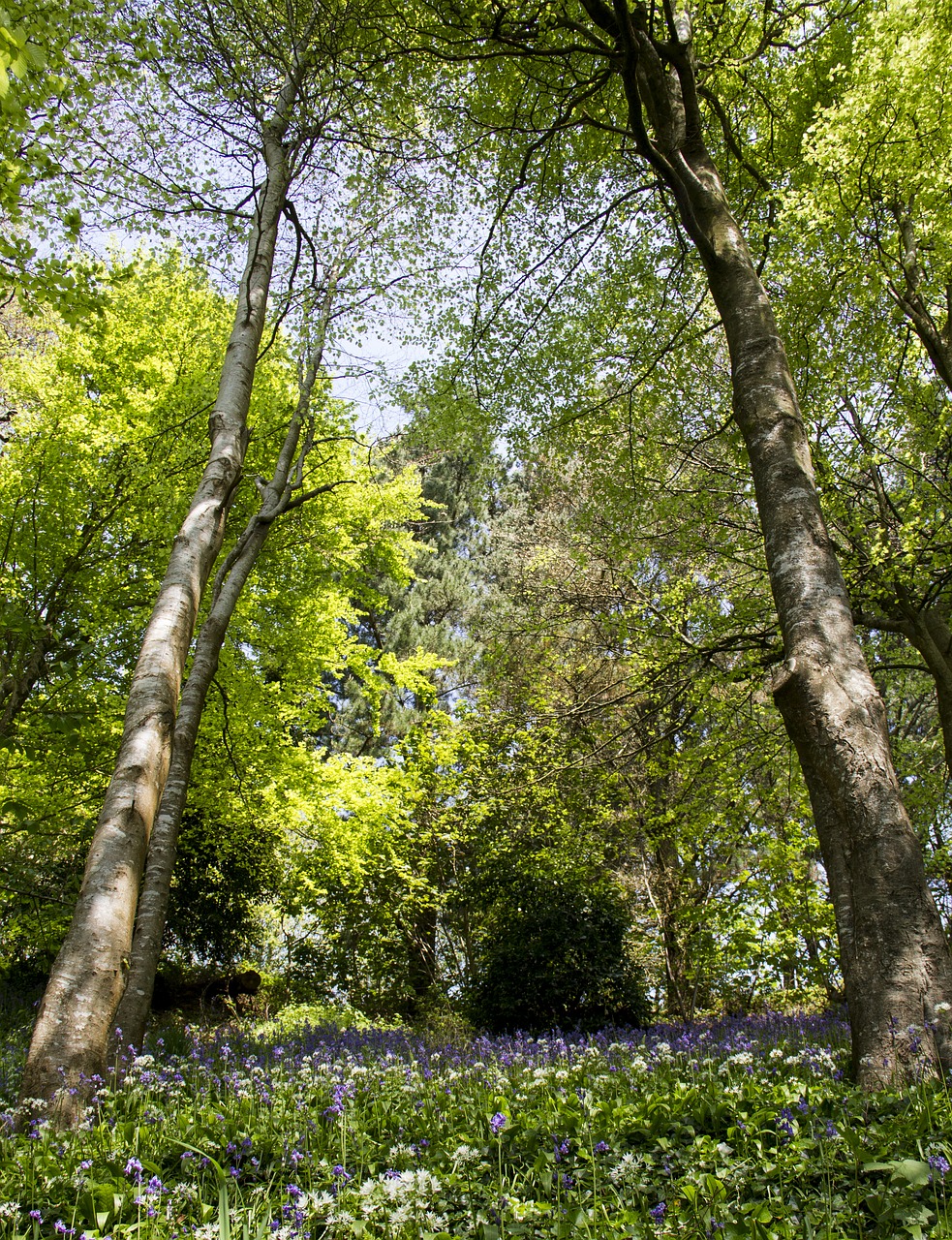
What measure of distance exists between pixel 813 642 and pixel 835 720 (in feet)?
1.29

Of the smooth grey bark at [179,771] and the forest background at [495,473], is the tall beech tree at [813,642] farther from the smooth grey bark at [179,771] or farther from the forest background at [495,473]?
the smooth grey bark at [179,771]

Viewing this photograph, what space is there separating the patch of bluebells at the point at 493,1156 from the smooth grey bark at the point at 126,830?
19 centimetres

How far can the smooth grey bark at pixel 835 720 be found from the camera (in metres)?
2.79

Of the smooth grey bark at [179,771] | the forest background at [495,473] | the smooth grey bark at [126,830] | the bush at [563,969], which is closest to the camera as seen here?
the smooth grey bark at [126,830]

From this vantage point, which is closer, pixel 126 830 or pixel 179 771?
pixel 126 830

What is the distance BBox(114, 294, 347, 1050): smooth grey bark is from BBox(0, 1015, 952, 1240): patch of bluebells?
91cm

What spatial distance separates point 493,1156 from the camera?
2.52 metres

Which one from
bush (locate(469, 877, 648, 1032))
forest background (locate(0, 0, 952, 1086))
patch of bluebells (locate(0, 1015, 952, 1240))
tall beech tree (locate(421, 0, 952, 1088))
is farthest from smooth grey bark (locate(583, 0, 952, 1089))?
bush (locate(469, 877, 648, 1032))

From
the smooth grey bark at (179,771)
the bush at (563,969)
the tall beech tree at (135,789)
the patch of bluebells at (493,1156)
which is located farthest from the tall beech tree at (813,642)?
the bush at (563,969)

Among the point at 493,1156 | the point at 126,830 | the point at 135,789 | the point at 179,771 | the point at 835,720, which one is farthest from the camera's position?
the point at 179,771

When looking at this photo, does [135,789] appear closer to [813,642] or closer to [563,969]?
[813,642]

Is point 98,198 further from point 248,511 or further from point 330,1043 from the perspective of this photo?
point 330,1043

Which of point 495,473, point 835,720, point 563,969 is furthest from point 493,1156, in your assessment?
point 495,473

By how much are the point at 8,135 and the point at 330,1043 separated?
6.82 meters
